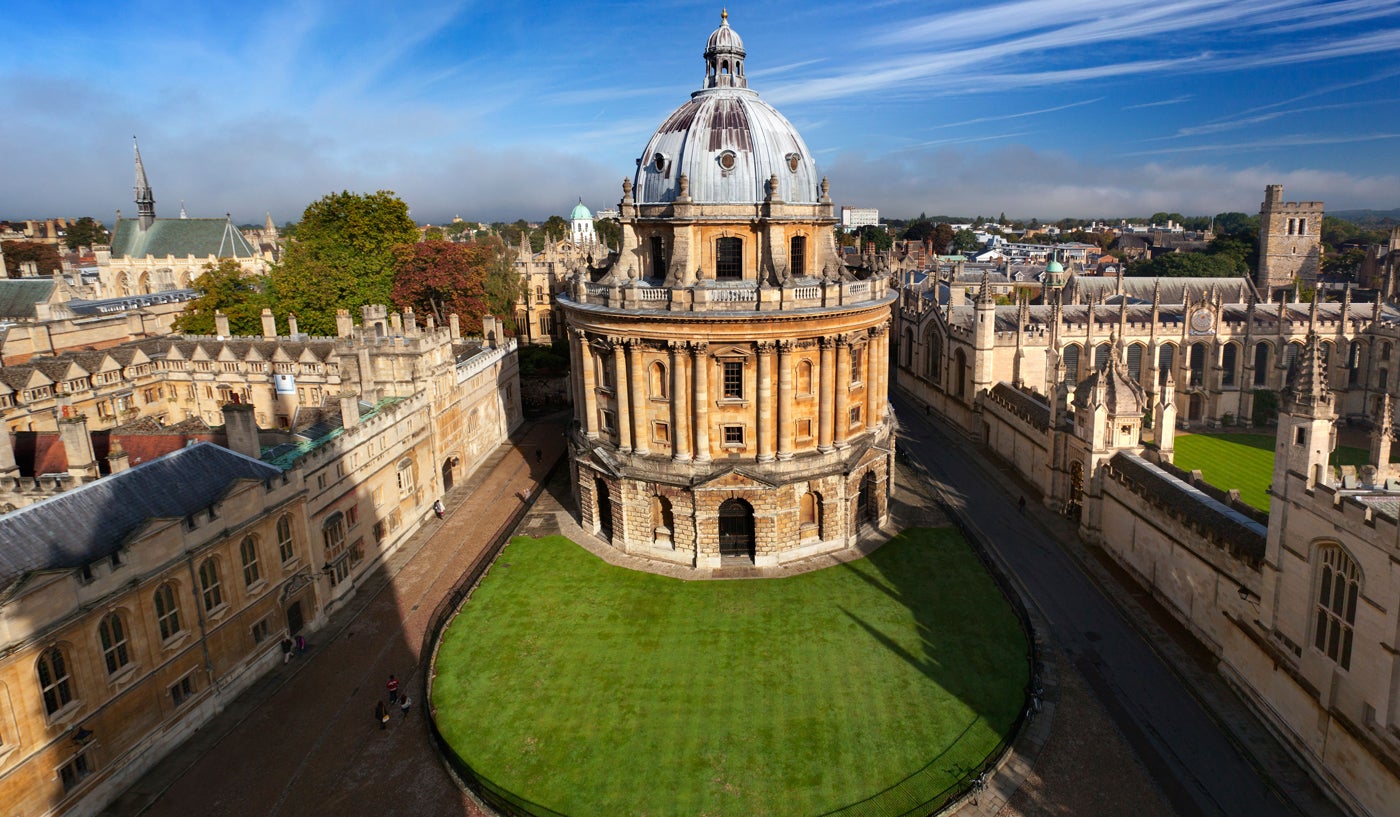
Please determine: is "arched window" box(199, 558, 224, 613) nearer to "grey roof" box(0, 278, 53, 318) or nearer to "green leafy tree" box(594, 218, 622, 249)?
"grey roof" box(0, 278, 53, 318)

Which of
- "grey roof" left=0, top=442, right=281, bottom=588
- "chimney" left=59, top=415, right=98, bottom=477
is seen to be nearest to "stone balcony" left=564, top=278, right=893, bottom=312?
"grey roof" left=0, top=442, right=281, bottom=588

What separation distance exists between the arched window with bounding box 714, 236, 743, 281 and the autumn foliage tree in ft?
109

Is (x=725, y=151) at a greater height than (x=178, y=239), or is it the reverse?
(x=178, y=239)

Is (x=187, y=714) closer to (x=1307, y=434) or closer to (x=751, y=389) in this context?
(x=751, y=389)

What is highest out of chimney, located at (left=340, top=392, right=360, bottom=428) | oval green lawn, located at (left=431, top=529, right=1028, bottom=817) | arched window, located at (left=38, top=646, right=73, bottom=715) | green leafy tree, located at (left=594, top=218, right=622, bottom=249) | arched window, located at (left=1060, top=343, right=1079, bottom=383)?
green leafy tree, located at (left=594, top=218, right=622, bottom=249)

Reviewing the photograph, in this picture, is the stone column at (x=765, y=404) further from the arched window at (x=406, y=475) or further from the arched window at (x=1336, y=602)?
the arched window at (x=1336, y=602)

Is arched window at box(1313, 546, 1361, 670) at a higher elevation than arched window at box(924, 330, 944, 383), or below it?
below

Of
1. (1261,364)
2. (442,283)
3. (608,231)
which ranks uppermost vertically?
(608,231)

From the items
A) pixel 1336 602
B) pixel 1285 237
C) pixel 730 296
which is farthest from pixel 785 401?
pixel 1285 237

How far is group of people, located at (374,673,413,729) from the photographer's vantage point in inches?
944

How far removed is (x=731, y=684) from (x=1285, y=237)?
360 ft

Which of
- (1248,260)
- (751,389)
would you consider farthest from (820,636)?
(1248,260)

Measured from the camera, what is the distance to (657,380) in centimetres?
3409

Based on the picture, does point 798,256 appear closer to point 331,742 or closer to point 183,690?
point 331,742
